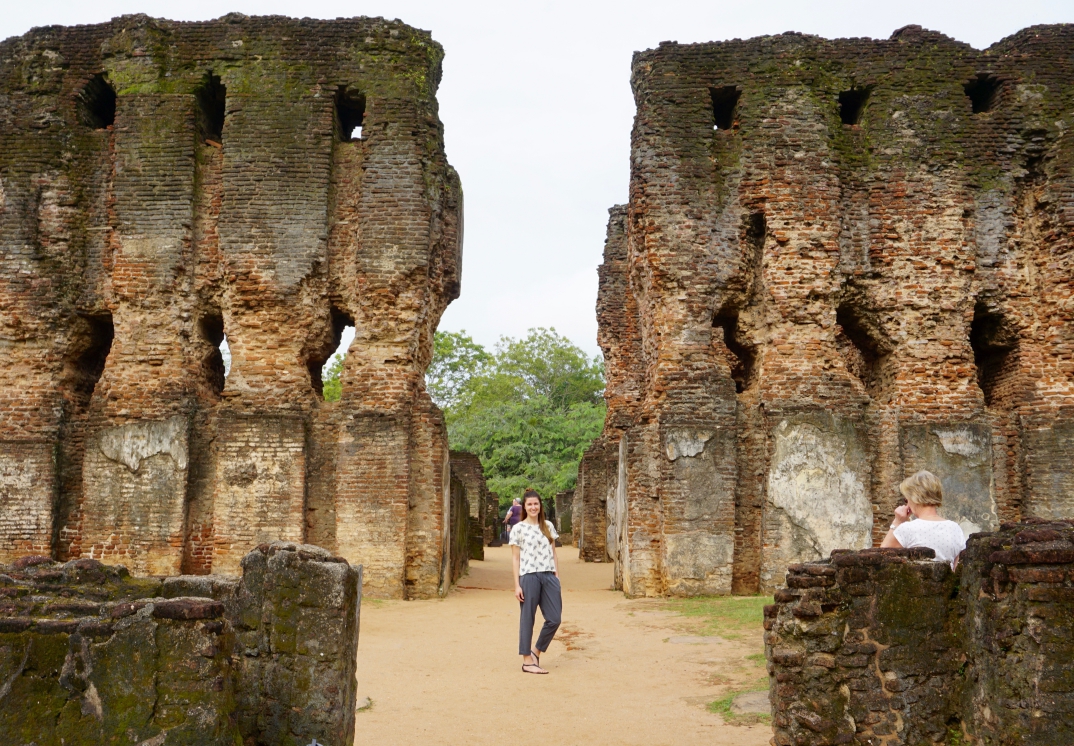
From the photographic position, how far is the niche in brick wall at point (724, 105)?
45.5ft

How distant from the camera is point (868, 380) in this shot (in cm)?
1380

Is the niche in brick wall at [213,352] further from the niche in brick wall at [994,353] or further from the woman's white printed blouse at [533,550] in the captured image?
the niche in brick wall at [994,353]

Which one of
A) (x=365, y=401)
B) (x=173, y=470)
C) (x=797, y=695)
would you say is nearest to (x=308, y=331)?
(x=365, y=401)

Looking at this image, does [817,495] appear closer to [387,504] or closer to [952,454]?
[952,454]

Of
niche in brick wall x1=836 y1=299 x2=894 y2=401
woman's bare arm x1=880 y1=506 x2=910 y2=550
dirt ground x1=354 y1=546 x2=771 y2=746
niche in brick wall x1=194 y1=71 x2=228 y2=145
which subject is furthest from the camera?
niche in brick wall x1=194 y1=71 x2=228 y2=145

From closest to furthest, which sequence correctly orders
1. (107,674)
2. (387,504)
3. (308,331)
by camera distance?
1. (107,674)
2. (387,504)
3. (308,331)

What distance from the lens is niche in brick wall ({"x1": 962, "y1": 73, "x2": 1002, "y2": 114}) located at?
1391 cm

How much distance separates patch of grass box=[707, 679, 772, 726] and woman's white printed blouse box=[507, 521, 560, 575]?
188 cm

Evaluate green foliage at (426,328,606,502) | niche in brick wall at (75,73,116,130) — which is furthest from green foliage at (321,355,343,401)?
niche in brick wall at (75,73,116,130)

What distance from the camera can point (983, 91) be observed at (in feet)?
46.8

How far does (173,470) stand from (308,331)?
2648 millimetres

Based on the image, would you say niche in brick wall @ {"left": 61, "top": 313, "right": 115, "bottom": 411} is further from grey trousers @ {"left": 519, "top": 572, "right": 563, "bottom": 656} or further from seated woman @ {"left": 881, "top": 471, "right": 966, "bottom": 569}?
seated woman @ {"left": 881, "top": 471, "right": 966, "bottom": 569}

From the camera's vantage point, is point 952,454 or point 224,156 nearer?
point 952,454

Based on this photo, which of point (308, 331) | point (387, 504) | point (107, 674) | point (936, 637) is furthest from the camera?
point (308, 331)
